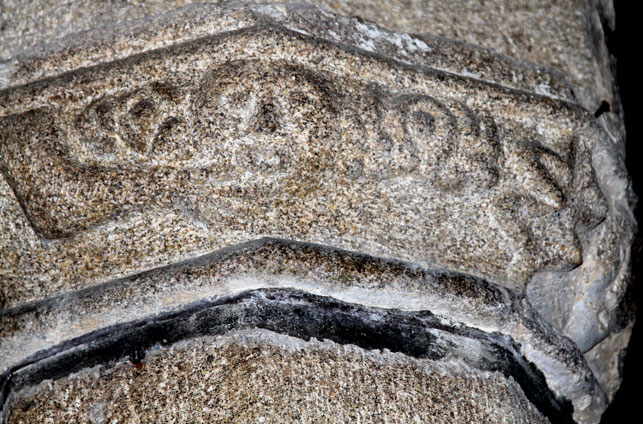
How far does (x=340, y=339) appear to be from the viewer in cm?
87

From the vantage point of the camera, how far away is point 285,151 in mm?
824

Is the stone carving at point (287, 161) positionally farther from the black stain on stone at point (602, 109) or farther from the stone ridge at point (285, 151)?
the black stain on stone at point (602, 109)

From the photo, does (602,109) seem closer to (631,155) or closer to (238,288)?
(631,155)

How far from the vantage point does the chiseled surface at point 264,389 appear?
0.78m

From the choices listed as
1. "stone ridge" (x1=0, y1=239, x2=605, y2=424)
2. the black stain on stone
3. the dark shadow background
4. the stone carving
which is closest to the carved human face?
the stone carving

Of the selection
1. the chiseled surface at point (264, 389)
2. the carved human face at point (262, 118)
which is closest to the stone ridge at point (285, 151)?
the carved human face at point (262, 118)

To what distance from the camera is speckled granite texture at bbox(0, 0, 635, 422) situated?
32.9 inches

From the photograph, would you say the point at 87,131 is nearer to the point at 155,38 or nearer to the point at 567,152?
the point at 155,38

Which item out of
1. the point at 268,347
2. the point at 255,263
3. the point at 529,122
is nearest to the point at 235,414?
the point at 268,347

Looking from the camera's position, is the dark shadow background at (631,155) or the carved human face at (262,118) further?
the dark shadow background at (631,155)

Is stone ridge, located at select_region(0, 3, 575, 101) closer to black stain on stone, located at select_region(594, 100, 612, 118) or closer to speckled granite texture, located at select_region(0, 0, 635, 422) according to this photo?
speckled granite texture, located at select_region(0, 0, 635, 422)

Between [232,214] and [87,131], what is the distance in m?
0.22

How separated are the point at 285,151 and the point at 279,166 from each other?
0.02 meters

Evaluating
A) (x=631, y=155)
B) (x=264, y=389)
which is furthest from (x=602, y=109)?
(x=264, y=389)
